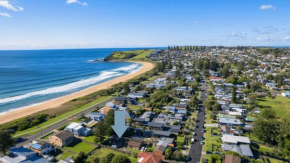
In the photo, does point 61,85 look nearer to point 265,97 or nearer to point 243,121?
point 243,121

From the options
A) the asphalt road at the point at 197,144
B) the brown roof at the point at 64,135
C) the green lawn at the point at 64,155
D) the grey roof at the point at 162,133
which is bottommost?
the green lawn at the point at 64,155

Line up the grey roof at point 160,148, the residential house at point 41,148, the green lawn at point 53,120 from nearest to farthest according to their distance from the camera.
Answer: the grey roof at point 160,148
the residential house at point 41,148
the green lawn at point 53,120

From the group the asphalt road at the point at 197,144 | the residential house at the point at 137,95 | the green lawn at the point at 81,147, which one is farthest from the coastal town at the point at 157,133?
the residential house at the point at 137,95

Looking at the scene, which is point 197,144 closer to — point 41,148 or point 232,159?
point 232,159

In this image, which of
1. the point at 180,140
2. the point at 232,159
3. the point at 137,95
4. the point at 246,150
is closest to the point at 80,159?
the point at 180,140

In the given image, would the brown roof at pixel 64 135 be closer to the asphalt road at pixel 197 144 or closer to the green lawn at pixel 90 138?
the green lawn at pixel 90 138

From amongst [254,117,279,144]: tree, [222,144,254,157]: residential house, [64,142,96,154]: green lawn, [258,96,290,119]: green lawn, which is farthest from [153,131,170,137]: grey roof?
[258,96,290,119]: green lawn

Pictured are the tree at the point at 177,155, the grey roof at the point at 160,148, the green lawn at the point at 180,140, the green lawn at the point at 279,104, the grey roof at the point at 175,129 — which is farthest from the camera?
the green lawn at the point at 279,104

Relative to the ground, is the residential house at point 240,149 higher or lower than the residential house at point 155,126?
lower
